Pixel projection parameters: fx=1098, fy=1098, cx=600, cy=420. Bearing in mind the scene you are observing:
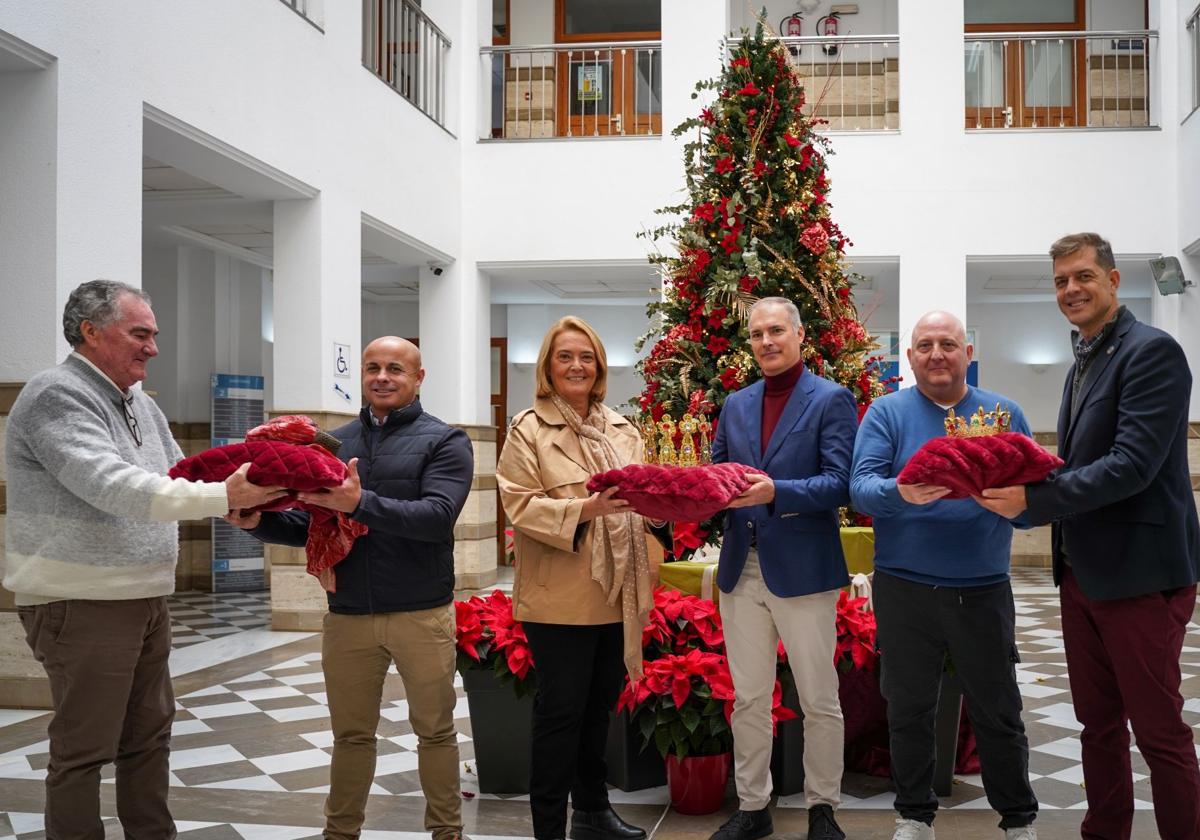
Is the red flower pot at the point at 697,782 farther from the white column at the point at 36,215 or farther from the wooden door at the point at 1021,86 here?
the wooden door at the point at 1021,86

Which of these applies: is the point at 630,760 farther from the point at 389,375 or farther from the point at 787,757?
the point at 389,375

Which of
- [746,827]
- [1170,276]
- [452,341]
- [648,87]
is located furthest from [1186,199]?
[746,827]

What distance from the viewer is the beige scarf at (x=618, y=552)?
10.4 feet

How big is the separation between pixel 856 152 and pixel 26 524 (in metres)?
8.80

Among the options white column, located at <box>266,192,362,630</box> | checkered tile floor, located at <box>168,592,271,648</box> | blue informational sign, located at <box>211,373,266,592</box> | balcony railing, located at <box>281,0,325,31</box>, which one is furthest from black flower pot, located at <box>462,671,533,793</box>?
blue informational sign, located at <box>211,373,266,592</box>

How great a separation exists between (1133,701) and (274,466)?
222 centimetres

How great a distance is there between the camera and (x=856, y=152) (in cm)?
1019

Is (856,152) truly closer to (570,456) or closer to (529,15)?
(529,15)

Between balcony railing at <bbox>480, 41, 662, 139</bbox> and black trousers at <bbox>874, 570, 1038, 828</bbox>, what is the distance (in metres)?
8.21

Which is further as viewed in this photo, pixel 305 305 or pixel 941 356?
pixel 305 305

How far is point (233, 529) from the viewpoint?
10516 millimetres

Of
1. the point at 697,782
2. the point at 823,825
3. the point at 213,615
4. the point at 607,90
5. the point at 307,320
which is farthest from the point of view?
the point at 607,90

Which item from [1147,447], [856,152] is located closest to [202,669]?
[1147,447]

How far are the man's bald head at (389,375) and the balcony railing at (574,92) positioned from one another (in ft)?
26.2
